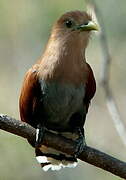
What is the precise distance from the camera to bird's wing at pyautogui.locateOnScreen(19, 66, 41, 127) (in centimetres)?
600

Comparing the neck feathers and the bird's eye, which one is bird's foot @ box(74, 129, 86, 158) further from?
the bird's eye

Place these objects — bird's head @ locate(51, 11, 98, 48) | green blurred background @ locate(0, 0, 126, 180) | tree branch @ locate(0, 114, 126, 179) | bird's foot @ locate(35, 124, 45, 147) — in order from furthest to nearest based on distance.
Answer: green blurred background @ locate(0, 0, 126, 180) < bird's head @ locate(51, 11, 98, 48) < bird's foot @ locate(35, 124, 45, 147) < tree branch @ locate(0, 114, 126, 179)

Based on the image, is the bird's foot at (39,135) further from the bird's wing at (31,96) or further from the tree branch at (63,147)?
the bird's wing at (31,96)

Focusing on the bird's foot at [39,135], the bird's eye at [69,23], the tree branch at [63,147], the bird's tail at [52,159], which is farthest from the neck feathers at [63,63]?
the bird's tail at [52,159]

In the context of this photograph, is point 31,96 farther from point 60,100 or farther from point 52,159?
point 52,159

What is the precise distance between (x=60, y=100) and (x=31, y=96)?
9.4 inches

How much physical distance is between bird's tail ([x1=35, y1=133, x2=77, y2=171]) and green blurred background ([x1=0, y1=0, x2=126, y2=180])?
2613 millimetres

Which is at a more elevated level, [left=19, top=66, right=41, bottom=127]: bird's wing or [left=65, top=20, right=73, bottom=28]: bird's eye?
[left=65, top=20, right=73, bottom=28]: bird's eye

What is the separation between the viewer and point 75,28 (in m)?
6.12

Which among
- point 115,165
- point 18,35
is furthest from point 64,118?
point 18,35

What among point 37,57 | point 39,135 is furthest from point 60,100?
point 37,57

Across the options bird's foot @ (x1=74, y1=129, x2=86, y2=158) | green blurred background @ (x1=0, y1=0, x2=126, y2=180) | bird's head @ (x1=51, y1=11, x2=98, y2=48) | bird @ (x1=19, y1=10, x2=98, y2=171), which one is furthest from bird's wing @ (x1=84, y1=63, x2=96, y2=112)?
green blurred background @ (x1=0, y1=0, x2=126, y2=180)

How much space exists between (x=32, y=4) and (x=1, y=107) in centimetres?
174

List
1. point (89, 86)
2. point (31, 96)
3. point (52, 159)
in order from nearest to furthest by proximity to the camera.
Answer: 1. point (31, 96)
2. point (89, 86)
3. point (52, 159)
